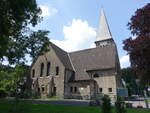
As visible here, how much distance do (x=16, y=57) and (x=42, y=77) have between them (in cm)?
2206

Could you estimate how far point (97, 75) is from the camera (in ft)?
139

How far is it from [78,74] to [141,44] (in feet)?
91.3

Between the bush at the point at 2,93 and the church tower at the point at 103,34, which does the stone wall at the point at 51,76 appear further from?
the church tower at the point at 103,34

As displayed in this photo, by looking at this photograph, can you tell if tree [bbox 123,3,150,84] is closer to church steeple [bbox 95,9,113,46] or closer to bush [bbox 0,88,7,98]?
bush [bbox 0,88,7,98]

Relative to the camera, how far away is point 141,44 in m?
17.4

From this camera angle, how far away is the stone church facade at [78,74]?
134ft

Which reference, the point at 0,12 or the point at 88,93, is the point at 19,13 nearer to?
the point at 0,12

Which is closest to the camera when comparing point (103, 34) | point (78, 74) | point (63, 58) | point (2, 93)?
point (2, 93)

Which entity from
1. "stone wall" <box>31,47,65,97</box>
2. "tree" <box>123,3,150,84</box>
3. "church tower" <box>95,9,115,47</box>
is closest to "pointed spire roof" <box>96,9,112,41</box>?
"church tower" <box>95,9,115,47</box>

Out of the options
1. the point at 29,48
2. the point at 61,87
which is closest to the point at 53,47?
the point at 61,87

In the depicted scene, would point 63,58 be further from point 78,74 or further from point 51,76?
point 78,74

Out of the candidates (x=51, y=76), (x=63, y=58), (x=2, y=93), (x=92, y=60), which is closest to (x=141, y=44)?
(x=92, y=60)

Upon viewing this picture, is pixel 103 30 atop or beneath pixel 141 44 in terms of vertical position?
atop

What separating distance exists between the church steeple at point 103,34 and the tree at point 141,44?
48486mm
